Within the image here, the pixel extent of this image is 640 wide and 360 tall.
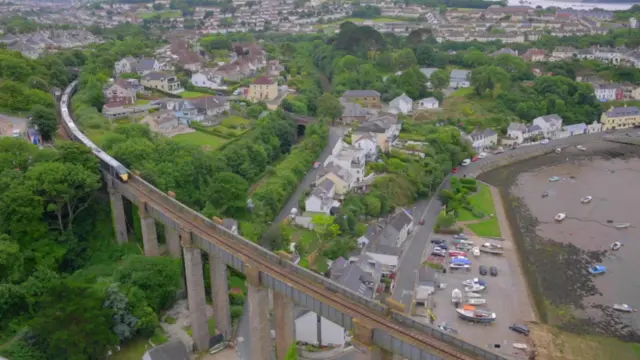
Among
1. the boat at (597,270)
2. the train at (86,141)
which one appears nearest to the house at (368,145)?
the boat at (597,270)

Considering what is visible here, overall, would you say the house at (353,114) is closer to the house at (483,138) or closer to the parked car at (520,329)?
the house at (483,138)

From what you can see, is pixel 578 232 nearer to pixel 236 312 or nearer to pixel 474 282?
pixel 474 282

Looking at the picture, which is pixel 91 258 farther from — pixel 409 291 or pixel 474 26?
pixel 474 26

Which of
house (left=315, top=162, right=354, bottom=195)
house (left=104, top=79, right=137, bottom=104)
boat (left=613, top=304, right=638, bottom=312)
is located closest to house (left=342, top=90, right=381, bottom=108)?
house (left=104, top=79, right=137, bottom=104)

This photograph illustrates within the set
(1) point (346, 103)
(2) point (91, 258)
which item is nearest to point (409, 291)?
(2) point (91, 258)

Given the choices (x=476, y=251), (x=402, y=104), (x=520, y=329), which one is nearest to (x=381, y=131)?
(x=402, y=104)
